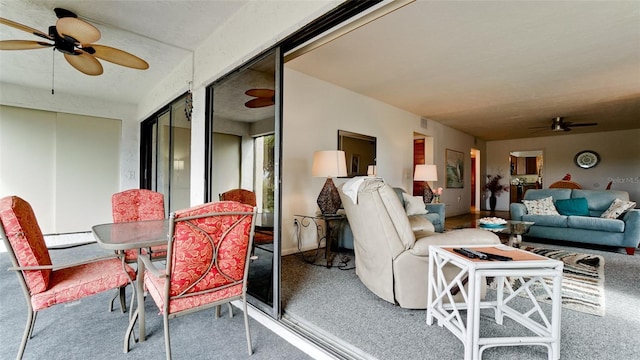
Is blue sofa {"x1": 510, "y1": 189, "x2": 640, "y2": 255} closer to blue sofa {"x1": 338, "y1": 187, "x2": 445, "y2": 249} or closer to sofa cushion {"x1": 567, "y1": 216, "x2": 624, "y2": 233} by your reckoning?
sofa cushion {"x1": 567, "y1": 216, "x2": 624, "y2": 233}

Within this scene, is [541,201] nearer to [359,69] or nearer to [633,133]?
[359,69]

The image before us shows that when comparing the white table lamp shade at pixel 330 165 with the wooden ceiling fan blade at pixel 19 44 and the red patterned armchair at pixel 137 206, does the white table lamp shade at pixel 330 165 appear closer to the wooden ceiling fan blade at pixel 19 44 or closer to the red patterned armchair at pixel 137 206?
the red patterned armchair at pixel 137 206

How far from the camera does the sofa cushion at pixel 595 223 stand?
3.98 metres

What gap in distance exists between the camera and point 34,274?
1.63 m

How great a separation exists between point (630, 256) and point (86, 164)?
8.64 metres

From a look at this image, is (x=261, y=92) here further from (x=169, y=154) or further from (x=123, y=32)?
(x=169, y=154)

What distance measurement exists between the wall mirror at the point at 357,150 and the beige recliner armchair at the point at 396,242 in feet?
7.67

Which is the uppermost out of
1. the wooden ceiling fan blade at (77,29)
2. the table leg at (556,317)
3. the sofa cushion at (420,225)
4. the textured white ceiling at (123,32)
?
the textured white ceiling at (123,32)

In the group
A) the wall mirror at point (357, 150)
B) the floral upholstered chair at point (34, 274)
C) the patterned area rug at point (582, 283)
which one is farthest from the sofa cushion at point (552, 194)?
the floral upholstered chair at point (34, 274)

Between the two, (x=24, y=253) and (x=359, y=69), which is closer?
(x=24, y=253)

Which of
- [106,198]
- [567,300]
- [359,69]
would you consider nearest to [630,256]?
[567,300]

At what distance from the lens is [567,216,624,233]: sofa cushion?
3.98m

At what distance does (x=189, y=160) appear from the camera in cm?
348

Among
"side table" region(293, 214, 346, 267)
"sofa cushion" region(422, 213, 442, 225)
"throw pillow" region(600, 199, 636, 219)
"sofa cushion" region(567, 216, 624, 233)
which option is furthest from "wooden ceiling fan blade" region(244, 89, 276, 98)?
"throw pillow" region(600, 199, 636, 219)
